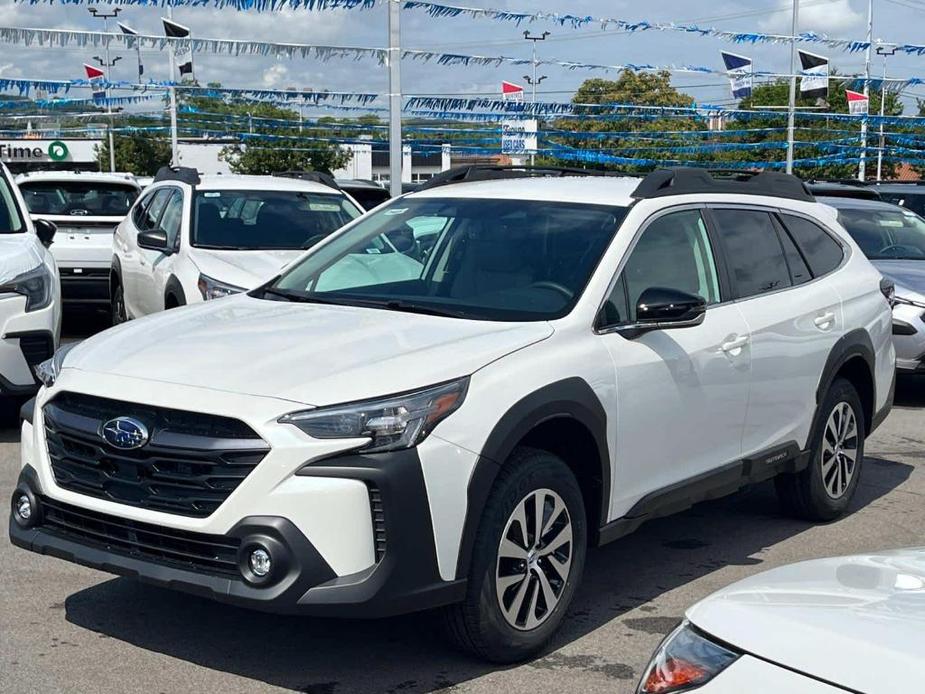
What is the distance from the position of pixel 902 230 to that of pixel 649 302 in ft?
27.1

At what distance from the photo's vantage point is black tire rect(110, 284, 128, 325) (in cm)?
1169

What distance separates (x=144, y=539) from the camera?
423cm

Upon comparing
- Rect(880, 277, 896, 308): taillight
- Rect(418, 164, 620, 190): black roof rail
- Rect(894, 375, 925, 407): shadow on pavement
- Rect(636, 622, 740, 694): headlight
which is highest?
Rect(418, 164, 620, 190): black roof rail

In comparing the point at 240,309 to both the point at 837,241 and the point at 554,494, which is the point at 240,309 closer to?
the point at 554,494

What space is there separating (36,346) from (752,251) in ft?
14.9

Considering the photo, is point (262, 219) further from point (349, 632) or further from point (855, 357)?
point (349, 632)

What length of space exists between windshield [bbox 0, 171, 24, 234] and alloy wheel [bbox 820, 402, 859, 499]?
5.84 meters

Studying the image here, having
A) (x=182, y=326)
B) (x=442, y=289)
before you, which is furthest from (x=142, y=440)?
(x=442, y=289)

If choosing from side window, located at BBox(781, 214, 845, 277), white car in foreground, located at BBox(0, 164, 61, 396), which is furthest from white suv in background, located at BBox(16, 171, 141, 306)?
side window, located at BBox(781, 214, 845, 277)

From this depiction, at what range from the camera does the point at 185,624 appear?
4875 millimetres

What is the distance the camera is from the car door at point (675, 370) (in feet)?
16.4

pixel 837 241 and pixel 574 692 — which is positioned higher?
pixel 837 241

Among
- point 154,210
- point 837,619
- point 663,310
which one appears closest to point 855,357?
point 663,310

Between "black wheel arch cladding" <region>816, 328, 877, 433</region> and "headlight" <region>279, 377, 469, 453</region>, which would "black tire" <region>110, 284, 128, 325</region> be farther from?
"headlight" <region>279, 377, 469, 453</region>
